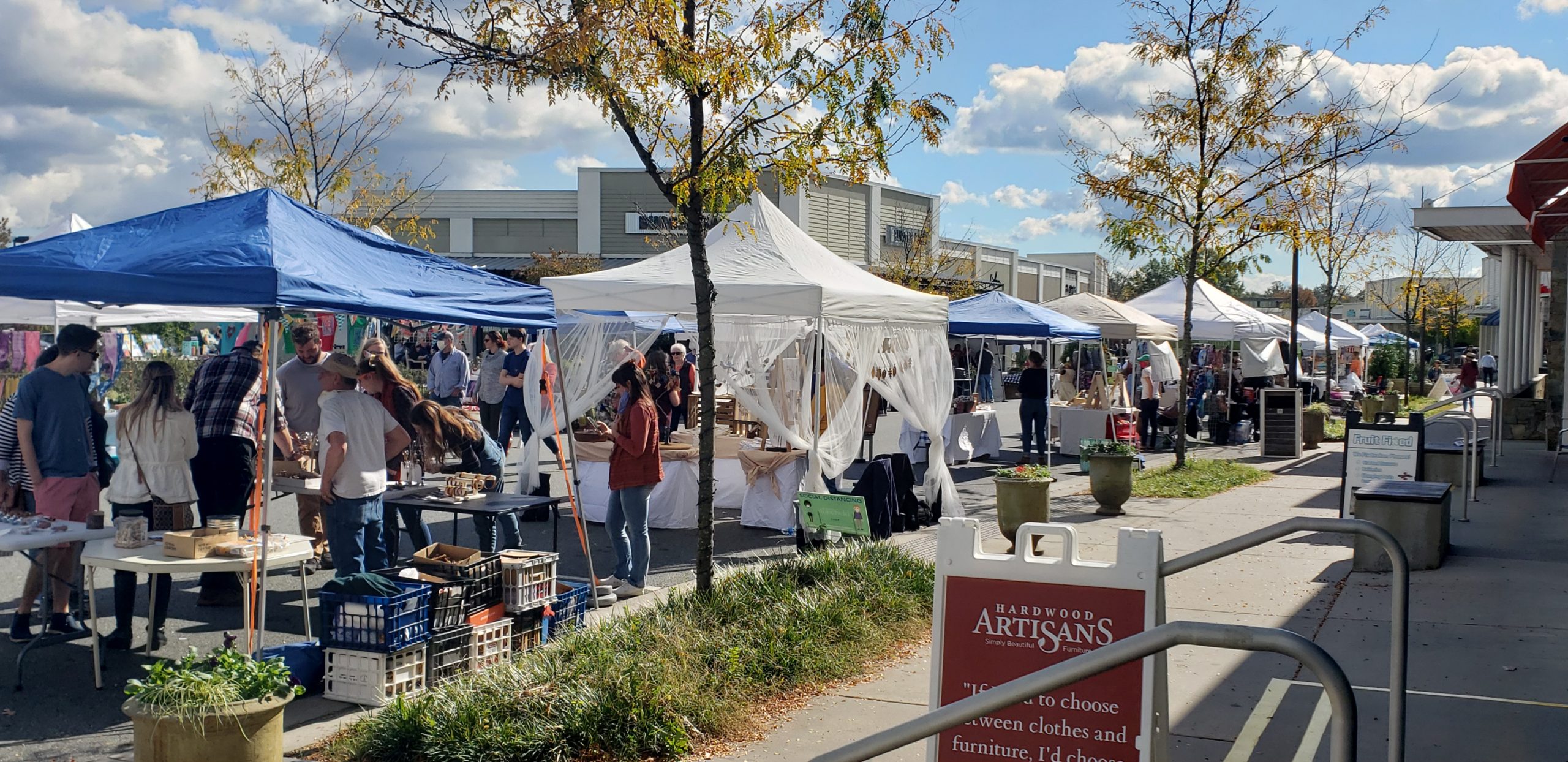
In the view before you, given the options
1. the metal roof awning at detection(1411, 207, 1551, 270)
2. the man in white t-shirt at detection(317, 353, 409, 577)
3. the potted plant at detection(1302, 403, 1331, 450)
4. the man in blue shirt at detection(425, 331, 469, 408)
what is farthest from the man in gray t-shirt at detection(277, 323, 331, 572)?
the metal roof awning at detection(1411, 207, 1551, 270)

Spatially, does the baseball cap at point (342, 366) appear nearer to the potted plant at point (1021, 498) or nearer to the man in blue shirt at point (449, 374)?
the potted plant at point (1021, 498)

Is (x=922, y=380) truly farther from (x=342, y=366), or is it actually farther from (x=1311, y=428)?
(x=1311, y=428)

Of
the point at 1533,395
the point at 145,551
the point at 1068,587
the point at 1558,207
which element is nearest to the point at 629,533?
the point at 145,551

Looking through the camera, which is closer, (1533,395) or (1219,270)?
(1219,270)

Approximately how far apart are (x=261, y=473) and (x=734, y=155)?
394 centimetres

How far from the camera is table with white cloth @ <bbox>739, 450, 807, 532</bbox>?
11.8 meters

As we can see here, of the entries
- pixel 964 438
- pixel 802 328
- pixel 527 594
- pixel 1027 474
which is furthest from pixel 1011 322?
pixel 527 594

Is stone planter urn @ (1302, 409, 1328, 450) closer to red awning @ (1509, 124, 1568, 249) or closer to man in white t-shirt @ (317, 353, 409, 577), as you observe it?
red awning @ (1509, 124, 1568, 249)

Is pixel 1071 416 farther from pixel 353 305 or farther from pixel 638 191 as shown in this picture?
pixel 638 191

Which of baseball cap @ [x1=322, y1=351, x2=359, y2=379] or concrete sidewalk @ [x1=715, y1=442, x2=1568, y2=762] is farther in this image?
baseball cap @ [x1=322, y1=351, x2=359, y2=379]

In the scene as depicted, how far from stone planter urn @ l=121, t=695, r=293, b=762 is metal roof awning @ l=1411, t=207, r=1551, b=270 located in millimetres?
19391

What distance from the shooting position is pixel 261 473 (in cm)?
802

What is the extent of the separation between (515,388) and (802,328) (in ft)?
11.8

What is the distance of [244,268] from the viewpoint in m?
6.14
